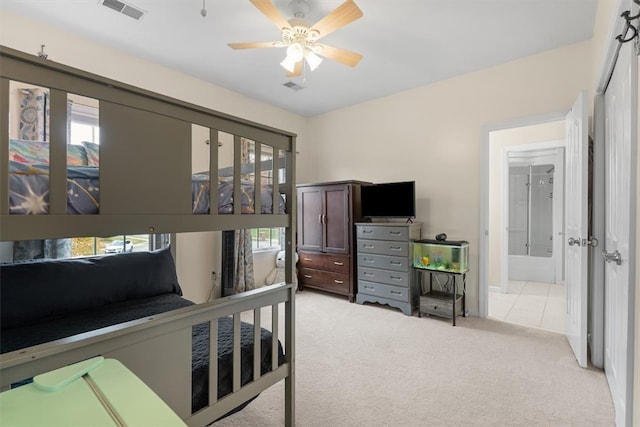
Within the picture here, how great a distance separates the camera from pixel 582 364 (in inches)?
86.8

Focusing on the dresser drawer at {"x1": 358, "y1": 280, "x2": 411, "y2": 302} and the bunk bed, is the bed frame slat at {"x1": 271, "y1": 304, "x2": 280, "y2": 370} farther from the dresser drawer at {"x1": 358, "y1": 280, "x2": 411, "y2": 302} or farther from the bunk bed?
the dresser drawer at {"x1": 358, "y1": 280, "x2": 411, "y2": 302}

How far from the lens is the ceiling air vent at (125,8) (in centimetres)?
224

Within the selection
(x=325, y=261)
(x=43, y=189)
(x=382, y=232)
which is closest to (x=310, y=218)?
(x=325, y=261)

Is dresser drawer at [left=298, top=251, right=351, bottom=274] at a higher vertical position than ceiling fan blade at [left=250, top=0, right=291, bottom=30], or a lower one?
lower

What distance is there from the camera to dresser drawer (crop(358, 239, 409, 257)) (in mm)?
3430

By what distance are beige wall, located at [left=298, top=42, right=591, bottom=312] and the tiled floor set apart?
49cm

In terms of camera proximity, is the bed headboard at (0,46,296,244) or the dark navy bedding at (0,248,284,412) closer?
the bed headboard at (0,46,296,244)

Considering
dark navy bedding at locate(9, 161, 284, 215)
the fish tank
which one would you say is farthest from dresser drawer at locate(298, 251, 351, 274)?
dark navy bedding at locate(9, 161, 284, 215)

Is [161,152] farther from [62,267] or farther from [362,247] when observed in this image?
[362,247]

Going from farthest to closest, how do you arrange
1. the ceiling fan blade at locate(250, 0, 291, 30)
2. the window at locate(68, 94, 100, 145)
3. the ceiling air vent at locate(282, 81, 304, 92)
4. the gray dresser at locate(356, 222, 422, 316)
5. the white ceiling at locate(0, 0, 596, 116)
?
the ceiling air vent at locate(282, 81, 304, 92), the gray dresser at locate(356, 222, 422, 316), the window at locate(68, 94, 100, 145), the white ceiling at locate(0, 0, 596, 116), the ceiling fan blade at locate(250, 0, 291, 30)

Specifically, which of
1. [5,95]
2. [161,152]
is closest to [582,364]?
[161,152]

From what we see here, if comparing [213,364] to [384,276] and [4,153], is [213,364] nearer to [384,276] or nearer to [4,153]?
[4,153]

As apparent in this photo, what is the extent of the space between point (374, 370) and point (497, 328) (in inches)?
62.3

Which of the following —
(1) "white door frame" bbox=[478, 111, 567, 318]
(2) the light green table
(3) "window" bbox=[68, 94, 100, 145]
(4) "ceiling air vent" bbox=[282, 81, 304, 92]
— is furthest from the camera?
(4) "ceiling air vent" bbox=[282, 81, 304, 92]
